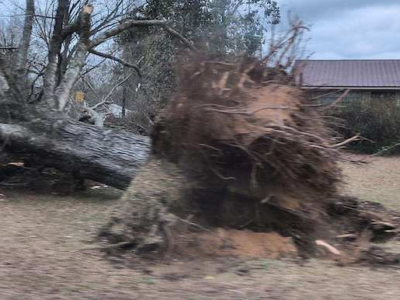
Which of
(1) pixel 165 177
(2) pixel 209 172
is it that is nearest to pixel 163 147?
(1) pixel 165 177

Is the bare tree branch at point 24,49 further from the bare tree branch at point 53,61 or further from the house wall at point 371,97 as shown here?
the house wall at point 371,97

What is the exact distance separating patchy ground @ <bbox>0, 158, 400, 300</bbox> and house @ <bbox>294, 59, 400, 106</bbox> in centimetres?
2214

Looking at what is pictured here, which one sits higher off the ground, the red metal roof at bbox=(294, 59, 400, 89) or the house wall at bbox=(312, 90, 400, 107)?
the red metal roof at bbox=(294, 59, 400, 89)

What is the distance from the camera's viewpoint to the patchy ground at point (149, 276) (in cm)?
542

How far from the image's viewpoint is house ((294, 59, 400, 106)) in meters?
30.5

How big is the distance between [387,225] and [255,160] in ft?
9.56

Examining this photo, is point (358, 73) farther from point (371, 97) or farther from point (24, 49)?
point (24, 49)

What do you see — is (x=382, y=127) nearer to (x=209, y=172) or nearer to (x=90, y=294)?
(x=209, y=172)

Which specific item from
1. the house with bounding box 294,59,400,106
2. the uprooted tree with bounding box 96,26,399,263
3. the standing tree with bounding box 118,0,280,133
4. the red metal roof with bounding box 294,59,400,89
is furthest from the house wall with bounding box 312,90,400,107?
the uprooted tree with bounding box 96,26,399,263

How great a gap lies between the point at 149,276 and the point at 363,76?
3147 cm

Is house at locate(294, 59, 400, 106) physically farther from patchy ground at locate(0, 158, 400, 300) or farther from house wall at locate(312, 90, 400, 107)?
patchy ground at locate(0, 158, 400, 300)

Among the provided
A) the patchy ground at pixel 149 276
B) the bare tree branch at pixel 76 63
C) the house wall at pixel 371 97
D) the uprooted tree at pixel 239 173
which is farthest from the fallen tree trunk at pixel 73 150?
the house wall at pixel 371 97

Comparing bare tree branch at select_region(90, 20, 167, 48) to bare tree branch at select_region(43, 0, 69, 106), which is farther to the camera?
bare tree branch at select_region(90, 20, 167, 48)

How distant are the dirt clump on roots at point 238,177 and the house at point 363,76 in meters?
20.8
